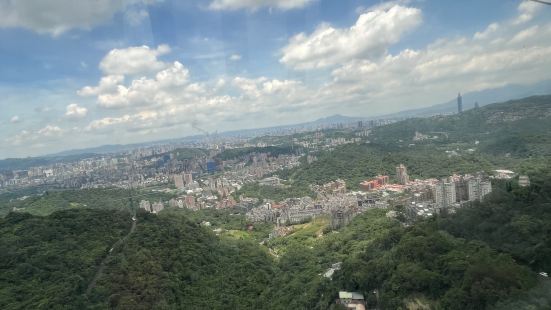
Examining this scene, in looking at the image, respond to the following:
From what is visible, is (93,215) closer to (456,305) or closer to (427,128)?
(456,305)

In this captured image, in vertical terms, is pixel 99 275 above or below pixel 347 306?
above

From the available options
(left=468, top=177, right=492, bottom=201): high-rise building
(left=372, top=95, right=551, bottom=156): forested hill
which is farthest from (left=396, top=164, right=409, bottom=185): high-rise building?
(left=468, top=177, right=492, bottom=201): high-rise building

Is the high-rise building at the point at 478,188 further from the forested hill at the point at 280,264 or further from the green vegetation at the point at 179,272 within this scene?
the green vegetation at the point at 179,272

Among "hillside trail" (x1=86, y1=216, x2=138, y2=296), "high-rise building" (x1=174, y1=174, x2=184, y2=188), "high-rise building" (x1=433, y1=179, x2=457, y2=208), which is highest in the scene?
"hillside trail" (x1=86, y1=216, x2=138, y2=296)

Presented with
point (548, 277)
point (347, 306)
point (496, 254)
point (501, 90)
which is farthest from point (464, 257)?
point (501, 90)

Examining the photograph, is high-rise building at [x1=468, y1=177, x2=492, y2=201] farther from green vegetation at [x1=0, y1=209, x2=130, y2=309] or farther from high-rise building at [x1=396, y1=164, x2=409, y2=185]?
green vegetation at [x1=0, y1=209, x2=130, y2=309]

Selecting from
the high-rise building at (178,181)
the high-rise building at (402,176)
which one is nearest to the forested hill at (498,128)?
the high-rise building at (402,176)

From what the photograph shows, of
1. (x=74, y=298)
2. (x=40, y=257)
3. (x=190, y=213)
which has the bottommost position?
(x=190, y=213)

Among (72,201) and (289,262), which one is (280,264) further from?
(72,201)

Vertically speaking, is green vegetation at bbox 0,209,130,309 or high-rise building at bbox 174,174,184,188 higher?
green vegetation at bbox 0,209,130,309
